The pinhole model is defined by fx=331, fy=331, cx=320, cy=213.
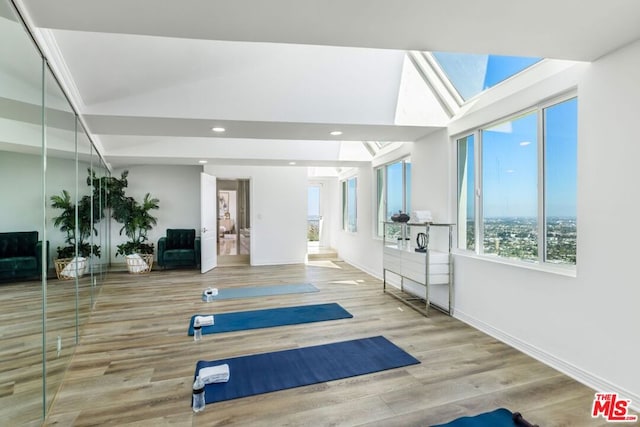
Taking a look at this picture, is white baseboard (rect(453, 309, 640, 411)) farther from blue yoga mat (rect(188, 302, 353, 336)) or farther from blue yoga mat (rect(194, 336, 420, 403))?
blue yoga mat (rect(188, 302, 353, 336))

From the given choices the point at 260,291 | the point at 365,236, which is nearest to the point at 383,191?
the point at 365,236

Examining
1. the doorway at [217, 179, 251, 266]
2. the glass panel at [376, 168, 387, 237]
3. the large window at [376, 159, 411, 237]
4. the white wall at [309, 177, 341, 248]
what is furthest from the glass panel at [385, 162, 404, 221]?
the doorway at [217, 179, 251, 266]

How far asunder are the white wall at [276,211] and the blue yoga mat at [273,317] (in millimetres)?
3887

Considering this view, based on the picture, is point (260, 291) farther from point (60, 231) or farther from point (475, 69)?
point (475, 69)

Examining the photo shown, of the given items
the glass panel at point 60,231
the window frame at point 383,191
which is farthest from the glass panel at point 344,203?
the glass panel at point 60,231

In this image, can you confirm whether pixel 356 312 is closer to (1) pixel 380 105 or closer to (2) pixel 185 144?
(1) pixel 380 105

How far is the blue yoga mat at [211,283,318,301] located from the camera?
207 inches

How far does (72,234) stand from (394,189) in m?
4.94

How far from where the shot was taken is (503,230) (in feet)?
11.9

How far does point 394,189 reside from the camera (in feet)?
20.6

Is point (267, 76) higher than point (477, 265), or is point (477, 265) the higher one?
point (267, 76)

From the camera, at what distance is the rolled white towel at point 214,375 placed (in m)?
2.49

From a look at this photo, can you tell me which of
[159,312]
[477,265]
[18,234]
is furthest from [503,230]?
[159,312]

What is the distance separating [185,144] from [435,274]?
4920 mm
